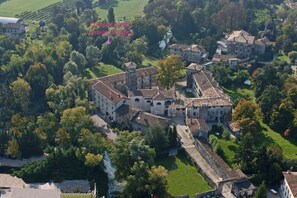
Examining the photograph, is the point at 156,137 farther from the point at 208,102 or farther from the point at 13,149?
the point at 13,149

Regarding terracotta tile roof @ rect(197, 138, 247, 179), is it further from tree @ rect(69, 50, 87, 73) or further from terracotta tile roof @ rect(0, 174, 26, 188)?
tree @ rect(69, 50, 87, 73)

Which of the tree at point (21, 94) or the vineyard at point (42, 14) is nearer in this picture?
the tree at point (21, 94)

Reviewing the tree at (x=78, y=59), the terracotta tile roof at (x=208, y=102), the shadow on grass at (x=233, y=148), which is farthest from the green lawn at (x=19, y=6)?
the shadow on grass at (x=233, y=148)

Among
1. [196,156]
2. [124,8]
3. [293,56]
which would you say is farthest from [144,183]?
[124,8]

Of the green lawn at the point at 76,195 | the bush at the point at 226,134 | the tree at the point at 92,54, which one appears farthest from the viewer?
the tree at the point at 92,54

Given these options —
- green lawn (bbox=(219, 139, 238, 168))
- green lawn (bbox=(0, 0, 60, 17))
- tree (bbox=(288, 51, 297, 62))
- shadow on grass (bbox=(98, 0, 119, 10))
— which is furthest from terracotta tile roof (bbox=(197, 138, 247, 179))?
green lawn (bbox=(0, 0, 60, 17))

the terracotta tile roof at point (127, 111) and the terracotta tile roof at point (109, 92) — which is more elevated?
the terracotta tile roof at point (109, 92)

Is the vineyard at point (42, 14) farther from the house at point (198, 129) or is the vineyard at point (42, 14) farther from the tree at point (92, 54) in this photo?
the house at point (198, 129)
